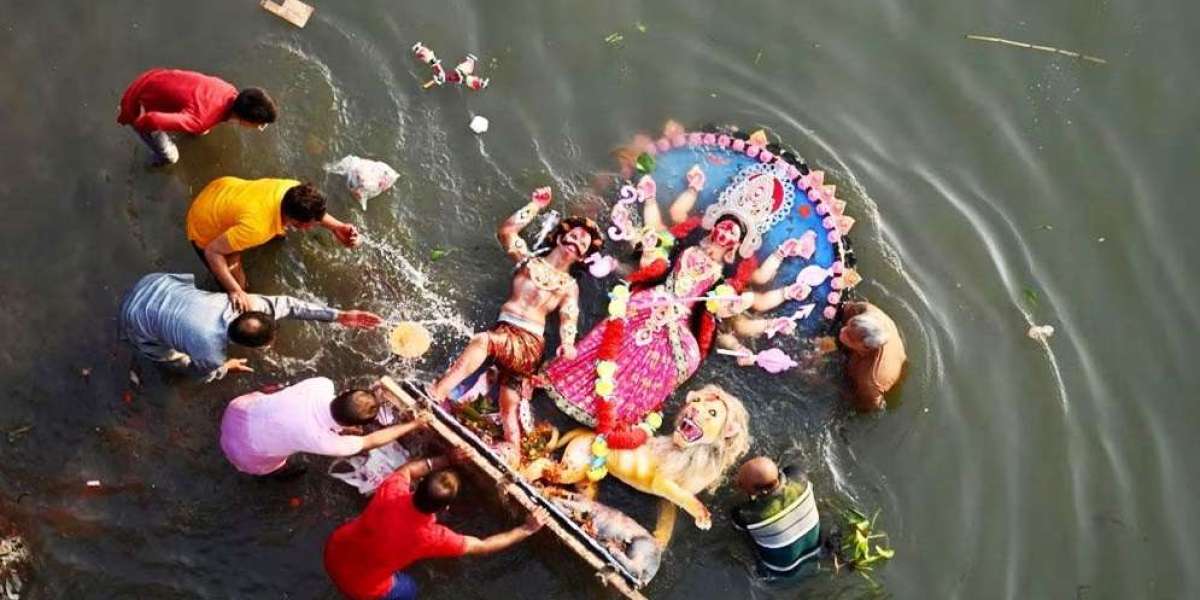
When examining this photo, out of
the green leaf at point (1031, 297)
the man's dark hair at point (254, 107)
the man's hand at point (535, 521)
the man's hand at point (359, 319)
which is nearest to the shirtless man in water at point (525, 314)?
the man's hand at point (535, 521)

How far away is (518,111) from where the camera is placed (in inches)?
312

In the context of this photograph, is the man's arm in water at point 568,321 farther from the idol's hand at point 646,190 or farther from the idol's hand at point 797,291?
the idol's hand at point 797,291

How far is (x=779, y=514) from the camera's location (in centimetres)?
662

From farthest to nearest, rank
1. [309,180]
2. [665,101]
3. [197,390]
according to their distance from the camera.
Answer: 1. [665,101]
2. [309,180]
3. [197,390]

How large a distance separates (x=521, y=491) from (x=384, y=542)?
1019 mm

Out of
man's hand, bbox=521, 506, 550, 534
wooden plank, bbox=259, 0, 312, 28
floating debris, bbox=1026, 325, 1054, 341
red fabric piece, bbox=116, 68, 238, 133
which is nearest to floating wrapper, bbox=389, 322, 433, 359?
man's hand, bbox=521, 506, 550, 534

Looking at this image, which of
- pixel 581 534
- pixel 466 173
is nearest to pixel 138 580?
pixel 581 534

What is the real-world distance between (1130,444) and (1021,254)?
5.56 feet

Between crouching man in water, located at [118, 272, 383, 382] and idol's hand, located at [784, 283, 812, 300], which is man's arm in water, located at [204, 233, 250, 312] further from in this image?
idol's hand, located at [784, 283, 812, 300]

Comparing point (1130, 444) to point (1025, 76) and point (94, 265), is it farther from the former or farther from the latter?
point (94, 265)

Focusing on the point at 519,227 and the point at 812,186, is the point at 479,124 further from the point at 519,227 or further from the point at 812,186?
the point at 812,186

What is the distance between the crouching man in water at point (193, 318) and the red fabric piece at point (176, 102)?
3.23ft

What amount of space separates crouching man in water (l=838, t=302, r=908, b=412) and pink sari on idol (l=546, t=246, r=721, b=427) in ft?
3.47

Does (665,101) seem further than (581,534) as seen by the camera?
Yes
